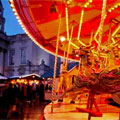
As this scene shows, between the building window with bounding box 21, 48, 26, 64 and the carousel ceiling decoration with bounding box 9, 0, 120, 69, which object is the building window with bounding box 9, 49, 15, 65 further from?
the carousel ceiling decoration with bounding box 9, 0, 120, 69

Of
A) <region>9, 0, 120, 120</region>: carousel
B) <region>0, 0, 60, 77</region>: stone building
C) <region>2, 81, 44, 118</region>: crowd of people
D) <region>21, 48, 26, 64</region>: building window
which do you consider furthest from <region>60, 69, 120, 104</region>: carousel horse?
<region>21, 48, 26, 64</region>: building window

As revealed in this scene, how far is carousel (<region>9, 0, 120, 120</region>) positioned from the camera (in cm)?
388

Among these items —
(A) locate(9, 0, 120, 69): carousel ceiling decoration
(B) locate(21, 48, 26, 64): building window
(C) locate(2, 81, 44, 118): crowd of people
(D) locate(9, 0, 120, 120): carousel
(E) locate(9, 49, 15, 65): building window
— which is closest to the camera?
(D) locate(9, 0, 120, 120): carousel

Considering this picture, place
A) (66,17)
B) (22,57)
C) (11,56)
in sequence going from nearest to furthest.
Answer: (66,17)
(22,57)
(11,56)

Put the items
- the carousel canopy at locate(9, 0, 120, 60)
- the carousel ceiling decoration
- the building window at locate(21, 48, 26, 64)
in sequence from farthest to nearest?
the building window at locate(21, 48, 26, 64) → the carousel canopy at locate(9, 0, 120, 60) → the carousel ceiling decoration

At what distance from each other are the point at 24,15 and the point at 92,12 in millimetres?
2307

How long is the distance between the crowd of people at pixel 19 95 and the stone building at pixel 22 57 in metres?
23.3

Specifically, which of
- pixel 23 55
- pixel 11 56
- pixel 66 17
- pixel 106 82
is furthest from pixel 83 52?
pixel 11 56

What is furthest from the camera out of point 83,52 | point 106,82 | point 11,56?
point 11,56

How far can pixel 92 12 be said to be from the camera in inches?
323

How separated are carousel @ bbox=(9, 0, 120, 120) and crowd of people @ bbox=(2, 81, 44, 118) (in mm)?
2035

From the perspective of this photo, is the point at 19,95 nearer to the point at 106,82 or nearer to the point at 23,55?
the point at 106,82

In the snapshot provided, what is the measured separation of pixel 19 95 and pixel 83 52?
22.2ft

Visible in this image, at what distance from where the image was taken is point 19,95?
11320 millimetres
